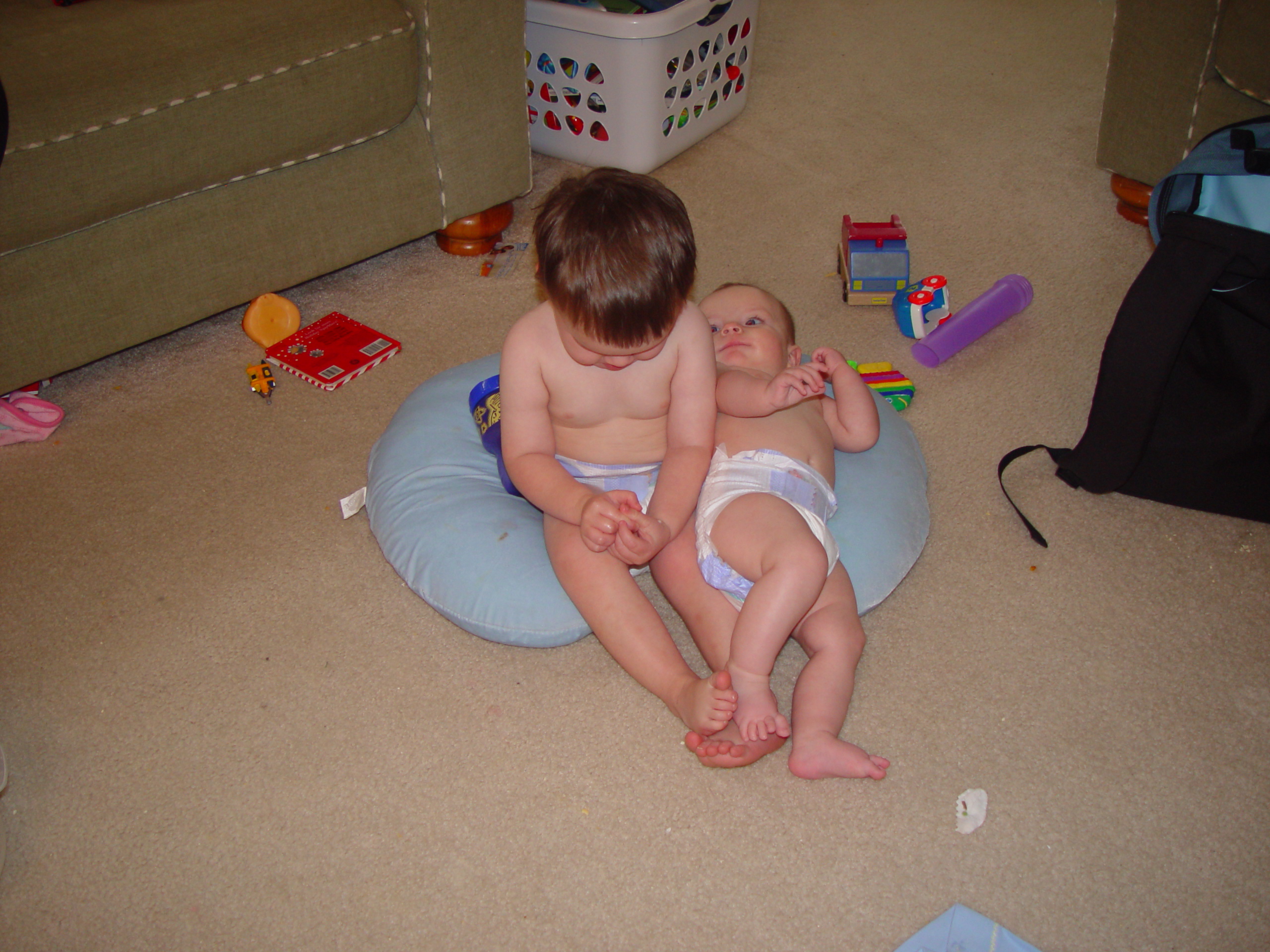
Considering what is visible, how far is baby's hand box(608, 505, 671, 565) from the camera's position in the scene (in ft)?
3.37

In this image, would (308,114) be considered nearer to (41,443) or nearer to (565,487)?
(41,443)

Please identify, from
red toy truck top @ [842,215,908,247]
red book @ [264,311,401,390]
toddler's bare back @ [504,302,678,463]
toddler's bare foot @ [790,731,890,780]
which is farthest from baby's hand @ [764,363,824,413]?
red book @ [264,311,401,390]

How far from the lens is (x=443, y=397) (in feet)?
4.58

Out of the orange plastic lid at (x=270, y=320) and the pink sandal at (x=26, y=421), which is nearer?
the pink sandal at (x=26, y=421)

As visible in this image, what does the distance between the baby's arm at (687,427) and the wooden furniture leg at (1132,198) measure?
46.8 inches

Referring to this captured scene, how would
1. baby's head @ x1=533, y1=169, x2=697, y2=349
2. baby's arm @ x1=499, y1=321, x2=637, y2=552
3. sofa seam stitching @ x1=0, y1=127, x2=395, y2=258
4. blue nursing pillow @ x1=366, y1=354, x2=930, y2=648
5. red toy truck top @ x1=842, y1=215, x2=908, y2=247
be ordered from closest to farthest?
1. baby's head @ x1=533, y1=169, x2=697, y2=349
2. baby's arm @ x1=499, y1=321, x2=637, y2=552
3. blue nursing pillow @ x1=366, y1=354, x2=930, y2=648
4. sofa seam stitching @ x1=0, y1=127, x2=395, y2=258
5. red toy truck top @ x1=842, y1=215, x2=908, y2=247

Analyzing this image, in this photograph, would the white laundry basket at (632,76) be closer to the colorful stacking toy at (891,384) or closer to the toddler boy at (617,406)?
the colorful stacking toy at (891,384)

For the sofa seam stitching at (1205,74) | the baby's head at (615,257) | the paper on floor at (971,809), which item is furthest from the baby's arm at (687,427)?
the sofa seam stitching at (1205,74)

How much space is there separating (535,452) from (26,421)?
890 millimetres

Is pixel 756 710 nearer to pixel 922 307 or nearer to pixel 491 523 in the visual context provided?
pixel 491 523

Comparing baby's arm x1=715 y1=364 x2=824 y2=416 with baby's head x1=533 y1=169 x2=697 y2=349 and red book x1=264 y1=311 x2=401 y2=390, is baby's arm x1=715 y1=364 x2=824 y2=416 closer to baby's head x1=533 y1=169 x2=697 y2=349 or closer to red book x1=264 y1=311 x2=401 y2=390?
baby's head x1=533 y1=169 x2=697 y2=349

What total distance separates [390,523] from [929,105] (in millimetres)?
1707

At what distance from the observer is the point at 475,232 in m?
1.85

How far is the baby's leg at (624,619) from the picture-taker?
1.06m
